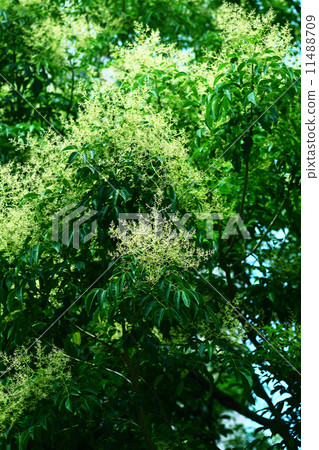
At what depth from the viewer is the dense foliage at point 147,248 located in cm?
286

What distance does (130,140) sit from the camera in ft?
9.73

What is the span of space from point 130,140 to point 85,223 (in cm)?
45

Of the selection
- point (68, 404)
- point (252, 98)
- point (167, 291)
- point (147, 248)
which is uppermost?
point (252, 98)

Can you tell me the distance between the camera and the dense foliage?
2.86m

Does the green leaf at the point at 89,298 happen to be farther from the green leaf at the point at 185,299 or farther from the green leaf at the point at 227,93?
the green leaf at the point at 227,93

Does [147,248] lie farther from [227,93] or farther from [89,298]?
[227,93]

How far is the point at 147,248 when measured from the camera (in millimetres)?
2707

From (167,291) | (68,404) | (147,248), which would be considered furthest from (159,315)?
(68,404)

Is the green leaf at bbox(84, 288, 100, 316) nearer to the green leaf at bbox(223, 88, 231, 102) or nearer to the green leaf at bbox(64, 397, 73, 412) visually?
the green leaf at bbox(64, 397, 73, 412)

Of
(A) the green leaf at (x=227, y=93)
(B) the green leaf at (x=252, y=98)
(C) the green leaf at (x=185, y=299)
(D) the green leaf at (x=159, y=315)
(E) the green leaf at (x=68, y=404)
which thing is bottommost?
(E) the green leaf at (x=68, y=404)

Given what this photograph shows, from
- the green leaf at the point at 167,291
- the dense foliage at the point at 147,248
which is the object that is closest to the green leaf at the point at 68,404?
the dense foliage at the point at 147,248

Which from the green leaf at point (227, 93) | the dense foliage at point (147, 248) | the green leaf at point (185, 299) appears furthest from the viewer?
the green leaf at point (227, 93)

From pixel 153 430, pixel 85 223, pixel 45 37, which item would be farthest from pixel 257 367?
pixel 45 37

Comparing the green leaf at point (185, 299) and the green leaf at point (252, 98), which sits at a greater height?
the green leaf at point (252, 98)
